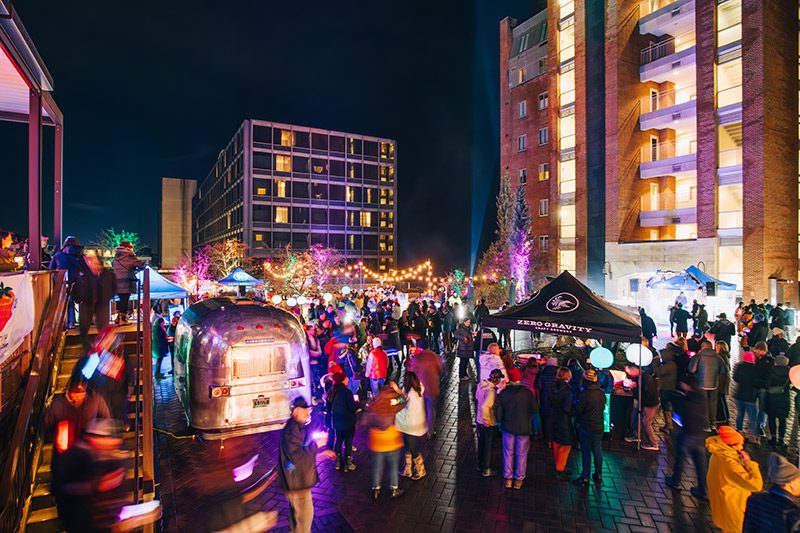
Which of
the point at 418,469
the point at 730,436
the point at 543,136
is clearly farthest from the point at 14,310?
the point at 543,136

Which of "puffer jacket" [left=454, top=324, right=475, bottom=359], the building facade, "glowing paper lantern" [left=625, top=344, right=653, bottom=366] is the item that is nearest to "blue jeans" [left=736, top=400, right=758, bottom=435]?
"glowing paper lantern" [left=625, top=344, right=653, bottom=366]

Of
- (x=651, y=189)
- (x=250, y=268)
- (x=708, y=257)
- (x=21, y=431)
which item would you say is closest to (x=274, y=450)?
(x=21, y=431)

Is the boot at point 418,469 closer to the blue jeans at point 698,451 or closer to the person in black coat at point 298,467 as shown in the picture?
the person in black coat at point 298,467

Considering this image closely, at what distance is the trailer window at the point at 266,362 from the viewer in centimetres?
853

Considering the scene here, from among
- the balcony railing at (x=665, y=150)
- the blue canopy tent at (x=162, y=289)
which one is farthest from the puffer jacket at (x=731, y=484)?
the balcony railing at (x=665, y=150)

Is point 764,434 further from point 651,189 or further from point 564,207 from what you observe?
point 564,207

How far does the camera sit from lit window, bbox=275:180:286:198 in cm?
6231

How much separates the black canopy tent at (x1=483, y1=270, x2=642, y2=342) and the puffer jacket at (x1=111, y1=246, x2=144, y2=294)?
757 cm

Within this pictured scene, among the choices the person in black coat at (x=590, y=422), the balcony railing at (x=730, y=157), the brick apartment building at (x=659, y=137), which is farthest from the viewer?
the balcony railing at (x=730, y=157)

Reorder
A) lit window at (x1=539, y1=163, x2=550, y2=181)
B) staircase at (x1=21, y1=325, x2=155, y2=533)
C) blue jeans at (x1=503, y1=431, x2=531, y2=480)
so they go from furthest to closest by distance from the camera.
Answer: lit window at (x1=539, y1=163, x2=550, y2=181) < blue jeans at (x1=503, y1=431, x2=531, y2=480) < staircase at (x1=21, y1=325, x2=155, y2=533)

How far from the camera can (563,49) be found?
37.5 metres

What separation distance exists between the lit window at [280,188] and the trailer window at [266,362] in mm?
56327

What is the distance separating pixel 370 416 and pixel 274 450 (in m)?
2.96

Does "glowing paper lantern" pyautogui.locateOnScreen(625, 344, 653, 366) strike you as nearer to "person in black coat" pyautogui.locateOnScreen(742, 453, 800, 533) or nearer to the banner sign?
"person in black coat" pyautogui.locateOnScreen(742, 453, 800, 533)
